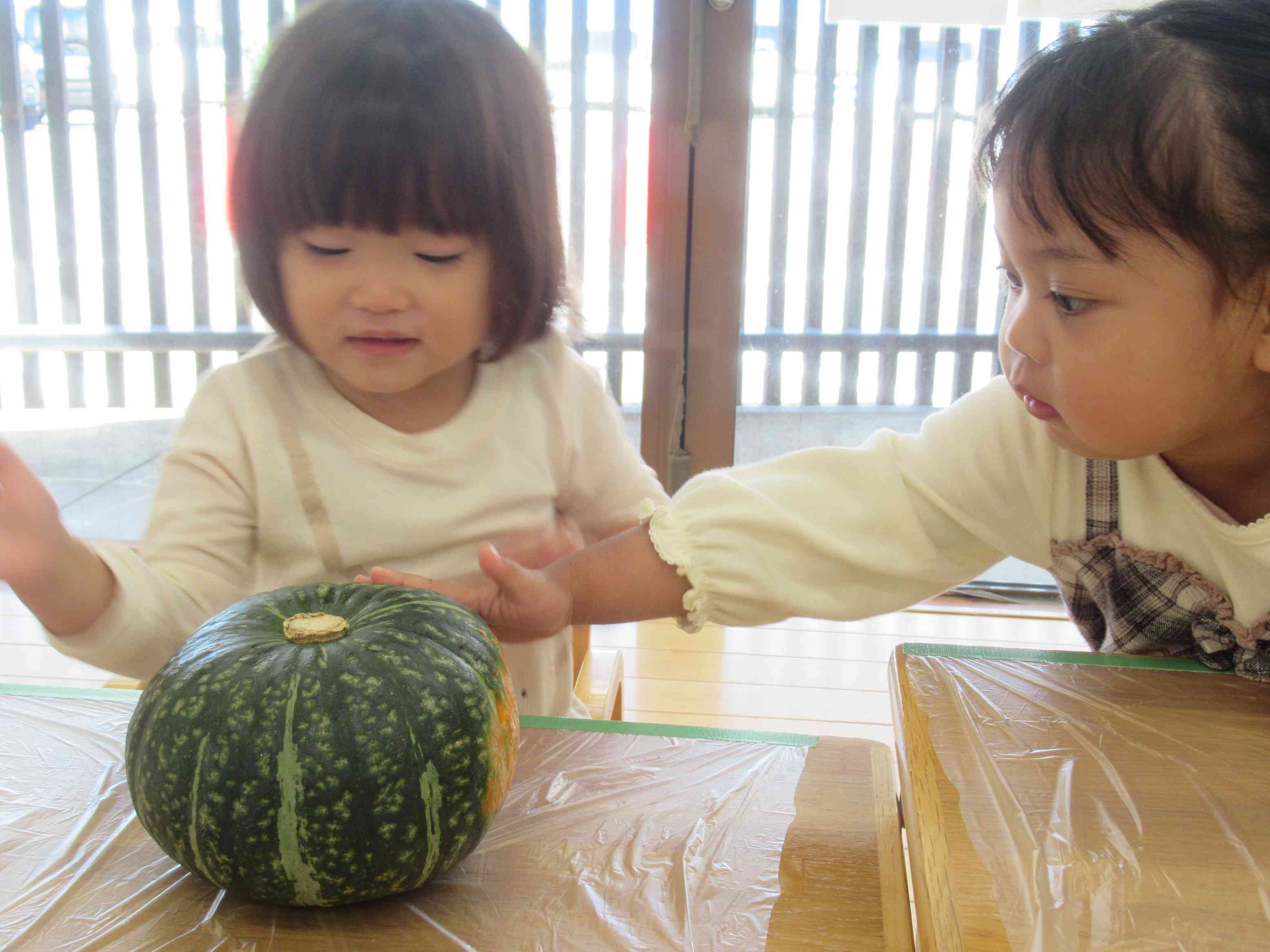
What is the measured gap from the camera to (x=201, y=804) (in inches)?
20.4

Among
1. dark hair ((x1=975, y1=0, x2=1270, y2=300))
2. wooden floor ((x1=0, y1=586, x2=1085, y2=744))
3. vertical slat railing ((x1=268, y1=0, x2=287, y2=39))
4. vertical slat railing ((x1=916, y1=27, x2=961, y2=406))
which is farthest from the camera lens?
vertical slat railing ((x1=268, y1=0, x2=287, y2=39))

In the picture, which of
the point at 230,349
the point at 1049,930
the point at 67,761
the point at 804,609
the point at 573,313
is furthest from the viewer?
the point at 230,349

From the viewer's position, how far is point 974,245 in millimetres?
2498

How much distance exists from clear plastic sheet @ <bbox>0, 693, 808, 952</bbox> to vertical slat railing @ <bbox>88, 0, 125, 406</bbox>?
2148mm

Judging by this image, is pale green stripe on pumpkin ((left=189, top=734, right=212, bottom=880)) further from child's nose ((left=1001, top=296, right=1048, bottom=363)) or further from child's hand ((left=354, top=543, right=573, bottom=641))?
child's nose ((left=1001, top=296, right=1048, bottom=363))

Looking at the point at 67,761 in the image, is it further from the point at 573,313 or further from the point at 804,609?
the point at 573,313

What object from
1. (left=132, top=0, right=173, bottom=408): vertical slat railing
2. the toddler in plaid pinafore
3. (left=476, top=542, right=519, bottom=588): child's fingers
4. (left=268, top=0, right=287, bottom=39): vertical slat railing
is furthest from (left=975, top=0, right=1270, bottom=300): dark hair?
(left=132, top=0, right=173, bottom=408): vertical slat railing

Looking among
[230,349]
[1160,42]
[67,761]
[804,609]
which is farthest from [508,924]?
[230,349]

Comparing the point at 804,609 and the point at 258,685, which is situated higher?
the point at 258,685

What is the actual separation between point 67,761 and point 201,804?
0.22 metres

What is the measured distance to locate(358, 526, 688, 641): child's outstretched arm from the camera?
86 cm

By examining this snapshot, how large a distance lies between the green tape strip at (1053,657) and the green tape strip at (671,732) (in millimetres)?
121

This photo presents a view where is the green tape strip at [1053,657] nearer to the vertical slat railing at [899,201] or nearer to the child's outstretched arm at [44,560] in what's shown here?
the child's outstretched arm at [44,560]

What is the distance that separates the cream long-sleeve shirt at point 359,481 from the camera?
966mm
